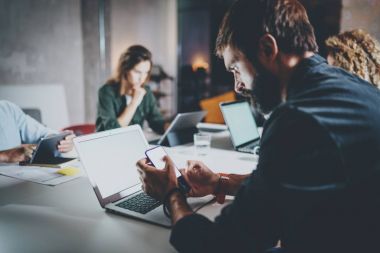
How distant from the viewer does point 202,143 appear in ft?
6.84

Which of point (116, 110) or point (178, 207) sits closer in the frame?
point (178, 207)

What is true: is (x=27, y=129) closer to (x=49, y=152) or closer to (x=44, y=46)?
(x=49, y=152)

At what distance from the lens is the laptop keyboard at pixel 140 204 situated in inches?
44.8

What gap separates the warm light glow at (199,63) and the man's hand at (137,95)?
337cm

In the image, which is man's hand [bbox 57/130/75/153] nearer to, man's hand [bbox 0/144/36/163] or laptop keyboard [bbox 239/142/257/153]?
man's hand [bbox 0/144/36/163]

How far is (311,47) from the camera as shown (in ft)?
3.05

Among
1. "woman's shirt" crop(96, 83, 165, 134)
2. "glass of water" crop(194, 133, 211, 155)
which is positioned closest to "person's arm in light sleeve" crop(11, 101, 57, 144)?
"woman's shirt" crop(96, 83, 165, 134)

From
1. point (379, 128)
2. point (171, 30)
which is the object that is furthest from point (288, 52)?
point (171, 30)

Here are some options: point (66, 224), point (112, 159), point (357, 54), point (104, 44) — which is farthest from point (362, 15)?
point (66, 224)

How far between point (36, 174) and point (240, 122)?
126cm

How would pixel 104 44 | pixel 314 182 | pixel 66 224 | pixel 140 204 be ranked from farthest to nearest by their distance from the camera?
pixel 104 44 → pixel 140 204 → pixel 66 224 → pixel 314 182

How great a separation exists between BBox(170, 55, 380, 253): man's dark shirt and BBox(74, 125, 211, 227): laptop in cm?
31

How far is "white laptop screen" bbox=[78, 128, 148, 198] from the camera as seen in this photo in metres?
1.20

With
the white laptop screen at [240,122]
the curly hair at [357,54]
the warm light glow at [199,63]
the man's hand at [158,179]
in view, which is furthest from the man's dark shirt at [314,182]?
the warm light glow at [199,63]
